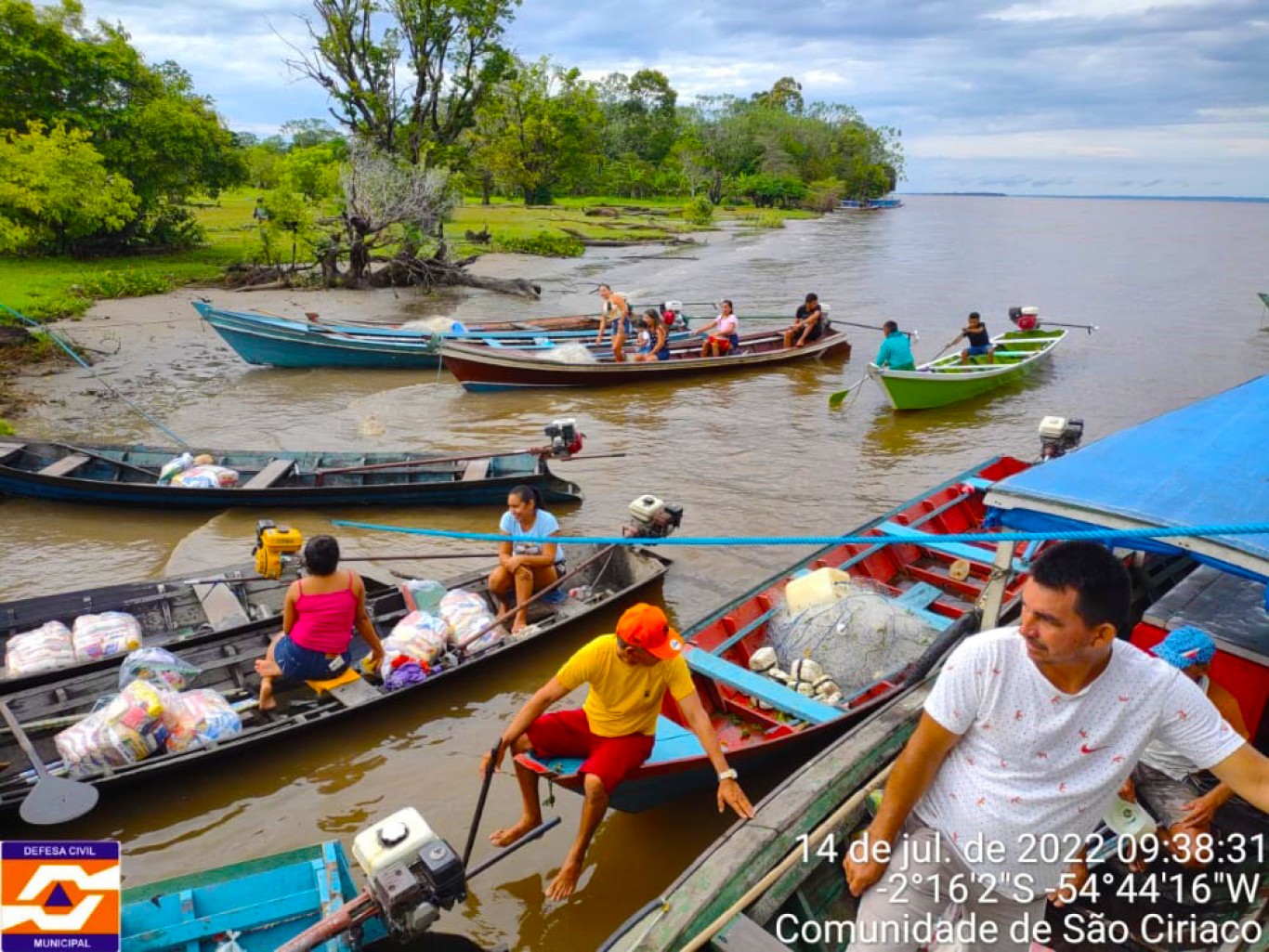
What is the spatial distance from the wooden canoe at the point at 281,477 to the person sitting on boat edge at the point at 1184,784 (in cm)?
692

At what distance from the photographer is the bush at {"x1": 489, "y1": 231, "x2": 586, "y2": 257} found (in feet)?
125

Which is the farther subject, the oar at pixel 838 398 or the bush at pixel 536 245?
the bush at pixel 536 245

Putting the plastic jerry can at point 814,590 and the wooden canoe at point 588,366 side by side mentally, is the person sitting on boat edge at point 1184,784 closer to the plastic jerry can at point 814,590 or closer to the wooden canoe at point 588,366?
the plastic jerry can at point 814,590

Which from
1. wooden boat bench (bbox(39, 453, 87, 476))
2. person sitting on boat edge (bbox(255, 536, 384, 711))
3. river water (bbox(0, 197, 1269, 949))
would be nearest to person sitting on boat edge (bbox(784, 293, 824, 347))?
river water (bbox(0, 197, 1269, 949))

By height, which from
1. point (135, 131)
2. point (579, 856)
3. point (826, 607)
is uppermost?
point (135, 131)

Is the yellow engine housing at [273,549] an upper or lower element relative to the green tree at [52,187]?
lower

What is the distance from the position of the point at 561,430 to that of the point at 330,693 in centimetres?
403

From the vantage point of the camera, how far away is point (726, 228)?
183 ft

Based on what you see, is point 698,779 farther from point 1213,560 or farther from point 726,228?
point 726,228

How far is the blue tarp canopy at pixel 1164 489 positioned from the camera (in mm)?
4004

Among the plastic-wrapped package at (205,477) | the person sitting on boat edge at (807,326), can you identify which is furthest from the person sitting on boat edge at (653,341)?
the plastic-wrapped package at (205,477)

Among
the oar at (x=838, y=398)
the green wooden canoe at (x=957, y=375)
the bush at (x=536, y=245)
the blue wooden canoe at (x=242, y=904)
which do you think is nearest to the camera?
the blue wooden canoe at (x=242, y=904)

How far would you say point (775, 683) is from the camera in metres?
5.56

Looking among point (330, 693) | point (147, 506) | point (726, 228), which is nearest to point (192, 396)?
point (147, 506)
